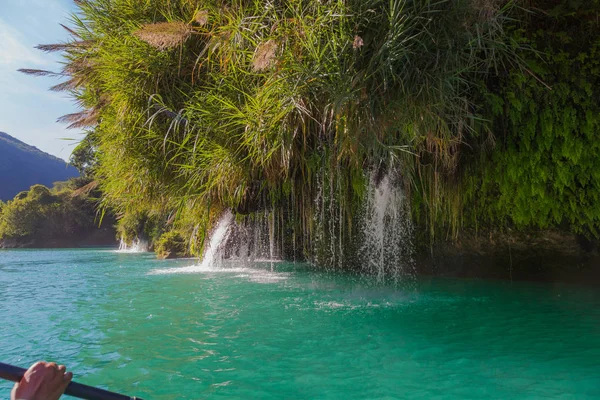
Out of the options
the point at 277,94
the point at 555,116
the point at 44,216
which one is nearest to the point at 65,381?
the point at 277,94

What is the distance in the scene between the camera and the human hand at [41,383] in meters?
1.40

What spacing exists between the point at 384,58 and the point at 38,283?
10394 millimetres

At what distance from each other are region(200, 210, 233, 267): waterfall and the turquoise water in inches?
77.1

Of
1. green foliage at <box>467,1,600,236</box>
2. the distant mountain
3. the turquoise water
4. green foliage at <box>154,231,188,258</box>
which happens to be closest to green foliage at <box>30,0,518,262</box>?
green foliage at <box>467,1,600,236</box>

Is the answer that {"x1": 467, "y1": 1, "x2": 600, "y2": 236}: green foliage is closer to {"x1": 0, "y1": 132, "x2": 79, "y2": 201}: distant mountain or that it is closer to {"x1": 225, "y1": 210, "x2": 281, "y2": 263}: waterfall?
{"x1": 225, "y1": 210, "x2": 281, "y2": 263}: waterfall

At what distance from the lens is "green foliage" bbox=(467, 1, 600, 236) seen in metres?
6.09

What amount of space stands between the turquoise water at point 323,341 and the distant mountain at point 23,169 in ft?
446

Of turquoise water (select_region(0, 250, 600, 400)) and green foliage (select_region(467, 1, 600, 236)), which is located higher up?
green foliage (select_region(467, 1, 600, 236))

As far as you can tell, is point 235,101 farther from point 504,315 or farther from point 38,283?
point 38,283

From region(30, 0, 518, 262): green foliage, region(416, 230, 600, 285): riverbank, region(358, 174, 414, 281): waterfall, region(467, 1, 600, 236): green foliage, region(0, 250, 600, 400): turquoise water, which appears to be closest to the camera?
region(0, 250, 600, 400): turquoise water

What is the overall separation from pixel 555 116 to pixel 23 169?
174204 millimetres

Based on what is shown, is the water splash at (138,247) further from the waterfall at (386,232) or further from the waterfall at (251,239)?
the waterfall at (386,232)

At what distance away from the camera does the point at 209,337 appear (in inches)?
192

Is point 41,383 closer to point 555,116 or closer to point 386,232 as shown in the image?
point 555,116
